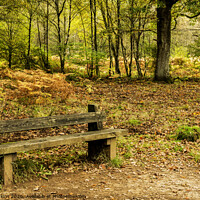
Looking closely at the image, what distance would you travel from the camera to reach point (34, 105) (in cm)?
824

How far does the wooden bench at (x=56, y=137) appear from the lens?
3691 millimetres

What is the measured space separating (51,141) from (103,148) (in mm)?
1297

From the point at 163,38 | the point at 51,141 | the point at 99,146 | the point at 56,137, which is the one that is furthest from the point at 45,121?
the point at 163,38

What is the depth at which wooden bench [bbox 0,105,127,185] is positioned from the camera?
12.1 ft

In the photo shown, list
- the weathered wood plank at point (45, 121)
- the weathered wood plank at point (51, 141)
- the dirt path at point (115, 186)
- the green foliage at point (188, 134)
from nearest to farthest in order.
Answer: the dirt path at point (115, 186) < the weathered wood plank at point (51, 141) < the weathered wood plank at point (45, 121) < the green foliage at point (188, 134)

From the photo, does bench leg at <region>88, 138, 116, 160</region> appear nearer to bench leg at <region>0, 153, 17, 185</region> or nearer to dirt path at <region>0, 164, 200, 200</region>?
dirt path at <region>0, 164, 200, 200</region>

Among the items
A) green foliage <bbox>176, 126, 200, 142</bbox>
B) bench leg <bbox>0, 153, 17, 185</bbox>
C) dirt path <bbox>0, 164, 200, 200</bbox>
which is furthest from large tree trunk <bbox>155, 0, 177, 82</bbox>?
bench leg <bbox>0, 153, 17, 185</bbox>

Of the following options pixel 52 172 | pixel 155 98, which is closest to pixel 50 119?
pixel 52 172

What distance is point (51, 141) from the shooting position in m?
3.98

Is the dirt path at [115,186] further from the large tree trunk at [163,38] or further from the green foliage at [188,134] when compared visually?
the large tree trunk at [163,38]

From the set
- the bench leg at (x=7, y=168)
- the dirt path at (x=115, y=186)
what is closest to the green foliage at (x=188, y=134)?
the dirt path at (x=115, y=186)

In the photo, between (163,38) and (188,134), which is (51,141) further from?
(163,38)

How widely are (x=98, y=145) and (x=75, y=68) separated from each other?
12.1 meters

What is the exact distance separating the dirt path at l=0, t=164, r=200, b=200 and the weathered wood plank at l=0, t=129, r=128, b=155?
23.2 inches
